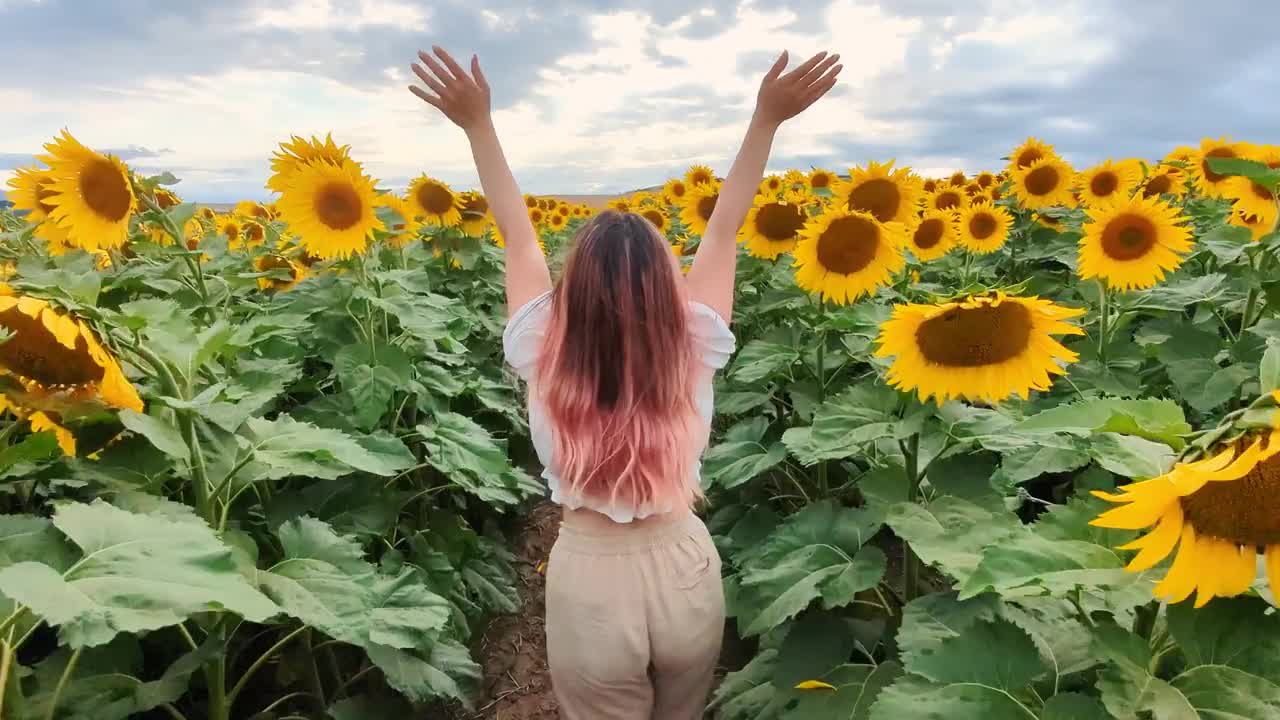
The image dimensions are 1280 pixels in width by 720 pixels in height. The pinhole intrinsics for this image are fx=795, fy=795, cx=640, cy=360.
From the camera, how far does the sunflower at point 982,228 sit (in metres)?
5.95

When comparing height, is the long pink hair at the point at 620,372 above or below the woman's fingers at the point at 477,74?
below

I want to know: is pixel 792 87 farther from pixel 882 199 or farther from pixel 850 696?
pixel 882 199

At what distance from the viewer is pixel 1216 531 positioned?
1213 millimetres

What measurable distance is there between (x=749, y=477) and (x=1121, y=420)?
200 centimetres

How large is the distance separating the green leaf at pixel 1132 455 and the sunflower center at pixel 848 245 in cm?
226

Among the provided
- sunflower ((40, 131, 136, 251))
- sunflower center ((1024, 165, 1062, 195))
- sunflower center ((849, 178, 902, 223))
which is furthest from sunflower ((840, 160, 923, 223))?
sunflower ((40, 131, 136, 251))

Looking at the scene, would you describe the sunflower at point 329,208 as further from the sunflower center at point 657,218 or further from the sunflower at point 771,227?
the sunflower center at point 657,218

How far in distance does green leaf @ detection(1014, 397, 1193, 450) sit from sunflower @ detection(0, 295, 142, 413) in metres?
1.93

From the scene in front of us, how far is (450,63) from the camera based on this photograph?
256cm

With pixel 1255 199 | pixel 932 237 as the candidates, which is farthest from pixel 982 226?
pixel 1255 199

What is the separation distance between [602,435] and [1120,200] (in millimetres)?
3464

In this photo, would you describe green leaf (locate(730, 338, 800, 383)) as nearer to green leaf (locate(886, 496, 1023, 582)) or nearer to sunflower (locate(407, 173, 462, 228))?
green leaf (locate(886, 496, 1023, 582))

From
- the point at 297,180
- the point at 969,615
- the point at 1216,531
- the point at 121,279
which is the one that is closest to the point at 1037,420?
the point at 1216,531

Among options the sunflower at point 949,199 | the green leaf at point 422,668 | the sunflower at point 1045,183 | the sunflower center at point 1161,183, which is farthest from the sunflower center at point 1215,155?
the green leaf at point 422,668
